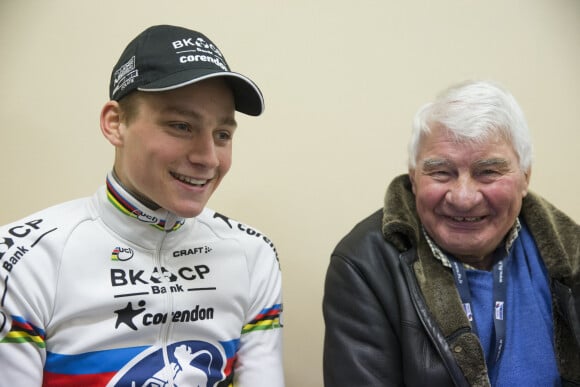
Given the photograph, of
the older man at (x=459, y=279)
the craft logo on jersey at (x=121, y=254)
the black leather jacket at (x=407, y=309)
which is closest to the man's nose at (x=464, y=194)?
the older man at (x=459, y=279)

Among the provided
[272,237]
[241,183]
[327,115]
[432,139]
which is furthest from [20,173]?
[432,139]

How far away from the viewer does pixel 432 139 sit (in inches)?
49.0

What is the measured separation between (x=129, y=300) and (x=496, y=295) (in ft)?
2.86

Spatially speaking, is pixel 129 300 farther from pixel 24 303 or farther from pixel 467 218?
pixel 467 218

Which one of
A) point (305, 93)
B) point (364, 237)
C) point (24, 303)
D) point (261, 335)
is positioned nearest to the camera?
point (24, 303)

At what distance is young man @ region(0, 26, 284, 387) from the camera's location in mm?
932

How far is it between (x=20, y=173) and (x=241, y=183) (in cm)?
67

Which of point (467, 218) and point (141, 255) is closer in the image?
point (141, 255)

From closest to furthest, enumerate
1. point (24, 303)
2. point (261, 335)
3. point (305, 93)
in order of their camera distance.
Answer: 1. point (24, 303)
2. point (261, 335)
3. point (305, 93)

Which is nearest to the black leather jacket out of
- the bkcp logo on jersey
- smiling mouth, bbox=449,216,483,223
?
smiling mouth, bbox=449,216,483,223

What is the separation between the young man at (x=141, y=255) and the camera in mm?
932

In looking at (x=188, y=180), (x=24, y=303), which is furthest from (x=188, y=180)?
(x=24, y=303)

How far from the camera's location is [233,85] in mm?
1054

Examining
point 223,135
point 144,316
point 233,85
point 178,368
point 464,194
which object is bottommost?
point 178,368
